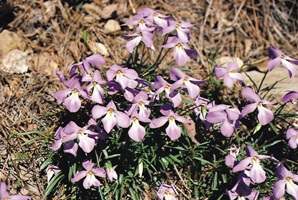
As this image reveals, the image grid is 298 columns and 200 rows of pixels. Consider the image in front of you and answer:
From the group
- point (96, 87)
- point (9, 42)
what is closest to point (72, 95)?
point (96, 87)

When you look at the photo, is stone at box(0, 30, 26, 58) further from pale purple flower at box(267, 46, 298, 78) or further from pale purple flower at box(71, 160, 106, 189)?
pale purple flower at box(267, 46, 298, 78)

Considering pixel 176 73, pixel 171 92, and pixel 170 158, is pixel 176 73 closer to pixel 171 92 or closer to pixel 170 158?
pixel 171 92

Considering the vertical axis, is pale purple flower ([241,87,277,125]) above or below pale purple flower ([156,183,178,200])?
above

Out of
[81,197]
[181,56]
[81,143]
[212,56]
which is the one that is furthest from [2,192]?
[212,56]

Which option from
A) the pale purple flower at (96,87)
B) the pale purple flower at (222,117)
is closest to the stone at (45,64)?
the pale purple flower at (96,87)

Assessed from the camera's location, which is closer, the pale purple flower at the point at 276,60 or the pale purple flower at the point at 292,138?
the pale purple flower at the point at 276,60

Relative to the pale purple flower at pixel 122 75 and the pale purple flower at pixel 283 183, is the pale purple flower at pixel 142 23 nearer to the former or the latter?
the pale purple flower at pixel 122 75

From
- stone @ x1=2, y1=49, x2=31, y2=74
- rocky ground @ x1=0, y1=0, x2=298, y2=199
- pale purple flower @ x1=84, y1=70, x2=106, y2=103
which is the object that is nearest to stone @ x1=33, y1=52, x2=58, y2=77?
rocky ground @ x1=0, y1=0, x2=298, y2=199
